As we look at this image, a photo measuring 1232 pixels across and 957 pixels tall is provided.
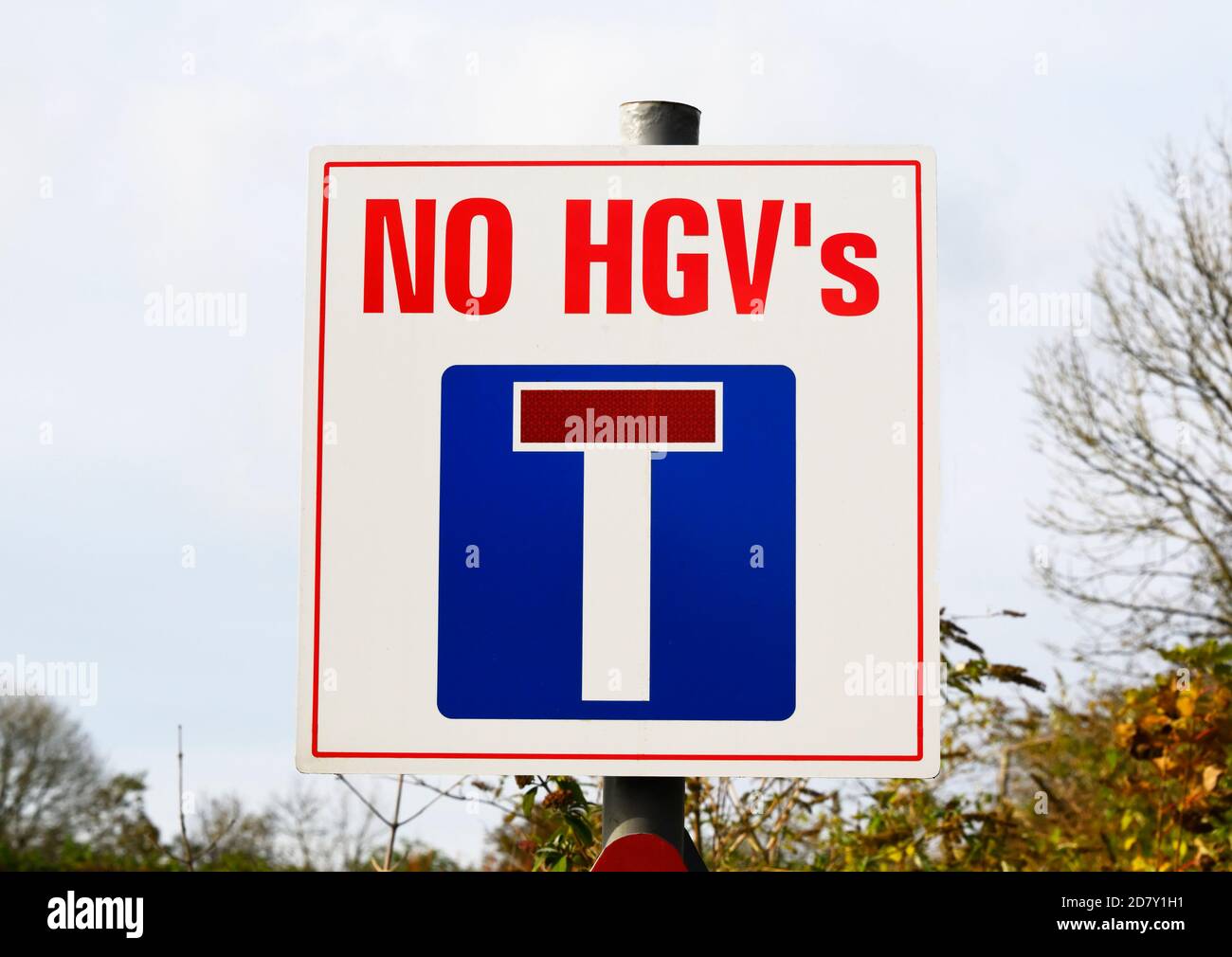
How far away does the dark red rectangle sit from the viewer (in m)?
2.22

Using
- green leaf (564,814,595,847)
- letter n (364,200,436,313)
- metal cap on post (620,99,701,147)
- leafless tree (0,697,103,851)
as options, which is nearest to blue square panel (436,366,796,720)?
letter n (364,200,436,313)

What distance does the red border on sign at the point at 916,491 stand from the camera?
7.05 feet

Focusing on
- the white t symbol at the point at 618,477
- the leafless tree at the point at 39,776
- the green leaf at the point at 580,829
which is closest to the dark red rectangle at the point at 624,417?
the white t symbol at the point at 618,477

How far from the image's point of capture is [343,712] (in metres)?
2.20

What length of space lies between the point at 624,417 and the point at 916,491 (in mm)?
449

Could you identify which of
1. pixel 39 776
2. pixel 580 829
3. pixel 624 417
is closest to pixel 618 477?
pixel 624 417

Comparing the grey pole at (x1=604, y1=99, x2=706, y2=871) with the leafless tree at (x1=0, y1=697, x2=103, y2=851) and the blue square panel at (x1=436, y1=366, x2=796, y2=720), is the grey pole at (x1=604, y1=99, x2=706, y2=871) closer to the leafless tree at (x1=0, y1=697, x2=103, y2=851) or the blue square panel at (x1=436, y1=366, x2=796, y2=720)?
the blue square panel at (x1=436, y1=366, x2=796, y2=720)

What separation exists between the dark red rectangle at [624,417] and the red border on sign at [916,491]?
312mm

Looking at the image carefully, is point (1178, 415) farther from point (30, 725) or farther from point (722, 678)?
point (722, 678)

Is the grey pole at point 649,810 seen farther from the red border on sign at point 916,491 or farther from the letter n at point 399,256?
the letter n at point 399,256

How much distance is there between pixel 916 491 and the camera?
85.9 inches
